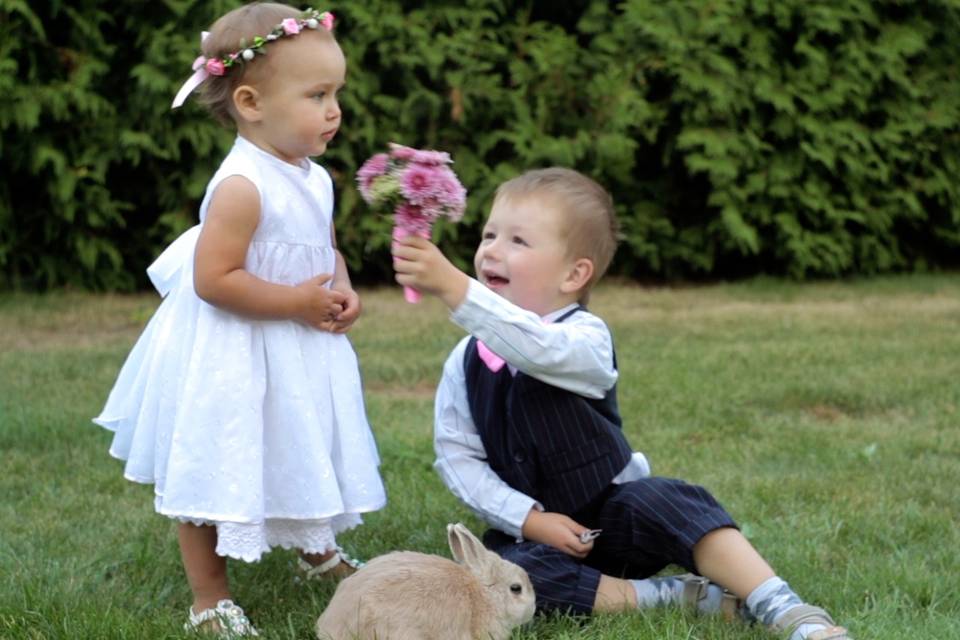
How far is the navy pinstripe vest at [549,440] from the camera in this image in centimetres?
331

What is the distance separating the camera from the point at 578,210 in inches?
133

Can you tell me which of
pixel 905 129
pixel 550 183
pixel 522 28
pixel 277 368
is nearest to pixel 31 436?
pixel 277 368

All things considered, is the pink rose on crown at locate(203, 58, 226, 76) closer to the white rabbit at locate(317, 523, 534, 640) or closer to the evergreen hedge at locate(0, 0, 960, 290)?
the white rabbit at locate(317, 523, 534, 640)

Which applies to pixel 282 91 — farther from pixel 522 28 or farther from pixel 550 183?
pixel 522 28

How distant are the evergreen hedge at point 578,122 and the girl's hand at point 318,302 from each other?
5.05 m

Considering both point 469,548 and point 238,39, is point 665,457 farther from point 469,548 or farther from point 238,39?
point 238,39

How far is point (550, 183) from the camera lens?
3.42m

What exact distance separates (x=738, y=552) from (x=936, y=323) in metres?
4.95

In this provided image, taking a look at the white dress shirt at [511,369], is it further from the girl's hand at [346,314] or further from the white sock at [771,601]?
the white sock at [771,601]

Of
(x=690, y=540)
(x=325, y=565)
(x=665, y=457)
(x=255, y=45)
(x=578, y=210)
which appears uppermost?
(x=255, y=45)

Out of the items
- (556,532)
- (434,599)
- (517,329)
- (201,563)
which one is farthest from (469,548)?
(201,563)

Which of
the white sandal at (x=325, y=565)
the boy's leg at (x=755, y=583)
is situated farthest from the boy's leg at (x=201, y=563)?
the boy's leg at (x=755, y=583)

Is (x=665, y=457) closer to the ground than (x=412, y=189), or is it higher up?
closer to the ground

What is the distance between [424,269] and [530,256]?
0.60 metres
